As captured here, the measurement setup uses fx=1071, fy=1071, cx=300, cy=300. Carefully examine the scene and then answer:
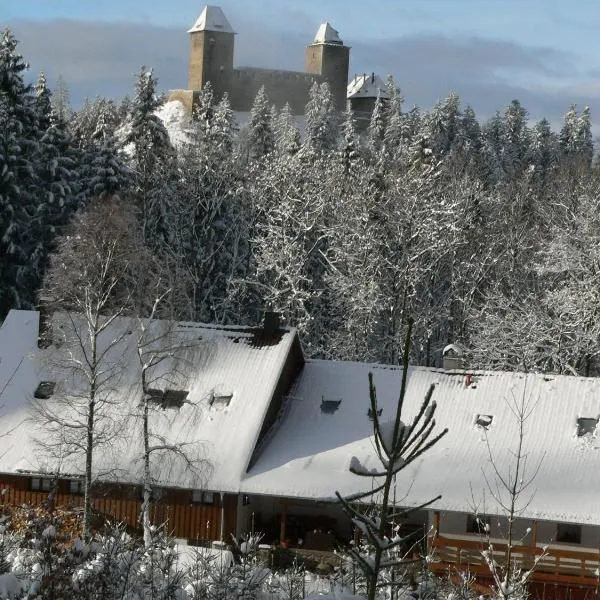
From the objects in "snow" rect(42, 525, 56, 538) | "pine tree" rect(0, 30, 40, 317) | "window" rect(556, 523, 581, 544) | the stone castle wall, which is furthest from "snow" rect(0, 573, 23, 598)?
the stone castle wall

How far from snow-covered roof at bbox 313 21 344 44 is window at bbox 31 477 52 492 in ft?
351

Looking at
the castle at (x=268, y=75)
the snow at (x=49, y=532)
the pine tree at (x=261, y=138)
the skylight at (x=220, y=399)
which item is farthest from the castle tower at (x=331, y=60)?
the snow at (x=49, y=532)

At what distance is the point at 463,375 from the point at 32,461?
11317mm

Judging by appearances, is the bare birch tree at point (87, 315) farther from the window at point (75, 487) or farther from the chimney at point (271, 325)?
the chimney at point (271, 325)

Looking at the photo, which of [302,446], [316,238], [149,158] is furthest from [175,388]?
[149,158]

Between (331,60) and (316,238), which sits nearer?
(316,238)

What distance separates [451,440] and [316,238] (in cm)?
2142

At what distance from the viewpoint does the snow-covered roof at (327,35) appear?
128 metres

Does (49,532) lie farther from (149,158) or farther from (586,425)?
(149,158)

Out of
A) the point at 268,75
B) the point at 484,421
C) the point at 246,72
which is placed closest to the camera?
the point at 484,421

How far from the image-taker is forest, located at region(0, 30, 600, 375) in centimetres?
3859

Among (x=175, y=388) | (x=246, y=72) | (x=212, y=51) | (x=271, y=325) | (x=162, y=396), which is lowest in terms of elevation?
(x=162, y=396)

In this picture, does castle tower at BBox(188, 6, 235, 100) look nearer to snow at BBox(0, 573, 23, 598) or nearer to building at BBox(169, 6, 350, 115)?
building at BBox(169, 6, 350, 115)

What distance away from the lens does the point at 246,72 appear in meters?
121
